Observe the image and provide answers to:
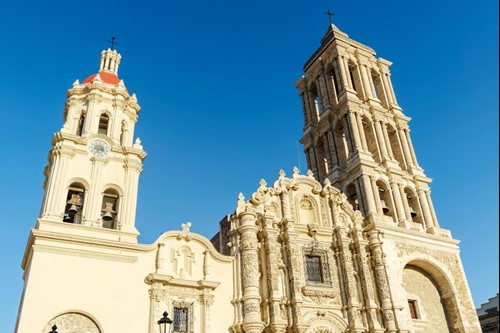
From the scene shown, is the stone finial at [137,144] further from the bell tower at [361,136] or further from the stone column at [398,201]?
the stone column at [398,201]

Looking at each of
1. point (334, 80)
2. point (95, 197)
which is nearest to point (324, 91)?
point (334, 80)

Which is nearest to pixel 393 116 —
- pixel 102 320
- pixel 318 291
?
pixel 318 291

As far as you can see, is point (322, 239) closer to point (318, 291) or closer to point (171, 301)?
point (318, 291)

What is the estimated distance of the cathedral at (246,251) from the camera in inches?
665

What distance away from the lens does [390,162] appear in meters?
27.9

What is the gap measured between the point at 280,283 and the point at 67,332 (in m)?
9.11

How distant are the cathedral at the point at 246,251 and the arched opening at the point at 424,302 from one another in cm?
7

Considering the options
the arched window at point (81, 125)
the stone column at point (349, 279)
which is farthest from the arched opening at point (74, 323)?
the stone column at point (349, 279)

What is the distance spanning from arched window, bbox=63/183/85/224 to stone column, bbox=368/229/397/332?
47.1ft

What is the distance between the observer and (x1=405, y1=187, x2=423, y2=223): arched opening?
2723 cm

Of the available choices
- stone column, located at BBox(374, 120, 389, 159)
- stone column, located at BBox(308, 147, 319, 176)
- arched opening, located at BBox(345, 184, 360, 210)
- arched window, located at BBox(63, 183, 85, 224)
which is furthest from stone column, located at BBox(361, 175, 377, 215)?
arched window, located at BBox(63, 183, 85, 224)

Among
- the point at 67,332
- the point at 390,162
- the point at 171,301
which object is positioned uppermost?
the point at 390,162

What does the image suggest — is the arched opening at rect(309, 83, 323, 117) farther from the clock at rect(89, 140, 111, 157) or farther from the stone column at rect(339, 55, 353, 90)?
the clock at rect(89, 140, 111, 157)

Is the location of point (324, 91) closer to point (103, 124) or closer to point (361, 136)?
point (361, 136)
